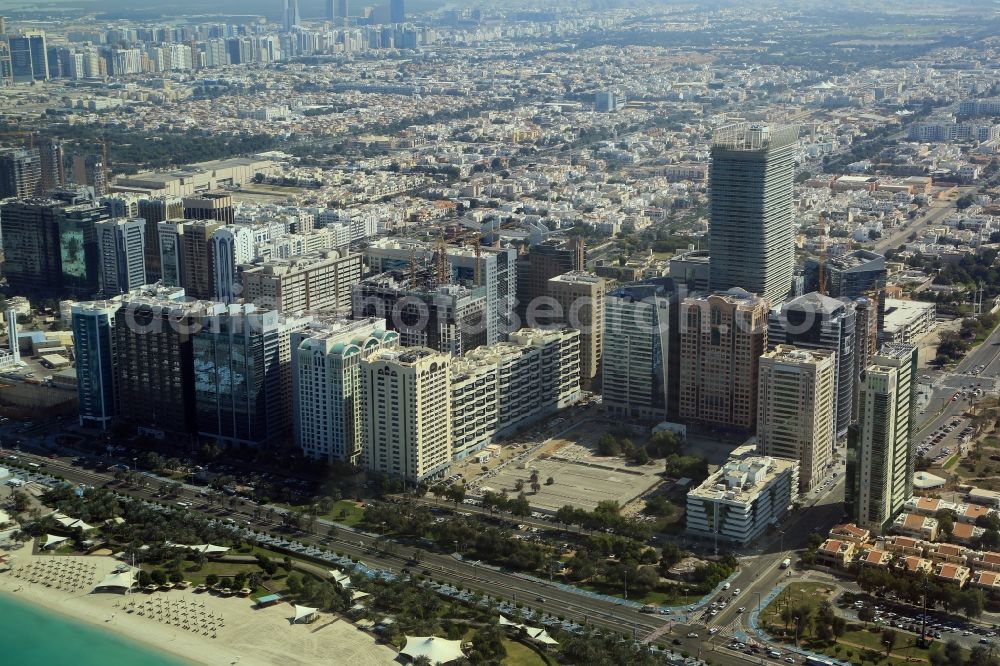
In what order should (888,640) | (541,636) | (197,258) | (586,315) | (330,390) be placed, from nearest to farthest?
(888,640), (541,636), (330,390), (586,315), (197,258)

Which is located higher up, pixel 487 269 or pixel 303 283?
pixel 487 269

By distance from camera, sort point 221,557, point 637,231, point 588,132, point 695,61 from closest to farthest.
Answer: point 221,557, point 637,231, point 588,132, point 695,61

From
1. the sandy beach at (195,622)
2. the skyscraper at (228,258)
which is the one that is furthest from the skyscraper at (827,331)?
the skyscraper at (228,258)

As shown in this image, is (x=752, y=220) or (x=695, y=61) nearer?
(x=752, y=220)

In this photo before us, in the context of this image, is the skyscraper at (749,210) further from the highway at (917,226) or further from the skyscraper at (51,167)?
the skyscraper at (51,167)

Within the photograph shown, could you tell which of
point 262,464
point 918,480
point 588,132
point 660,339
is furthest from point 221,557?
point 588,132

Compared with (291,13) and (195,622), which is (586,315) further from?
(291,13)

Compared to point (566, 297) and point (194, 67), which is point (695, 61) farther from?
point (566, 297)

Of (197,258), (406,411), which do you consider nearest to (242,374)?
(406,411)
